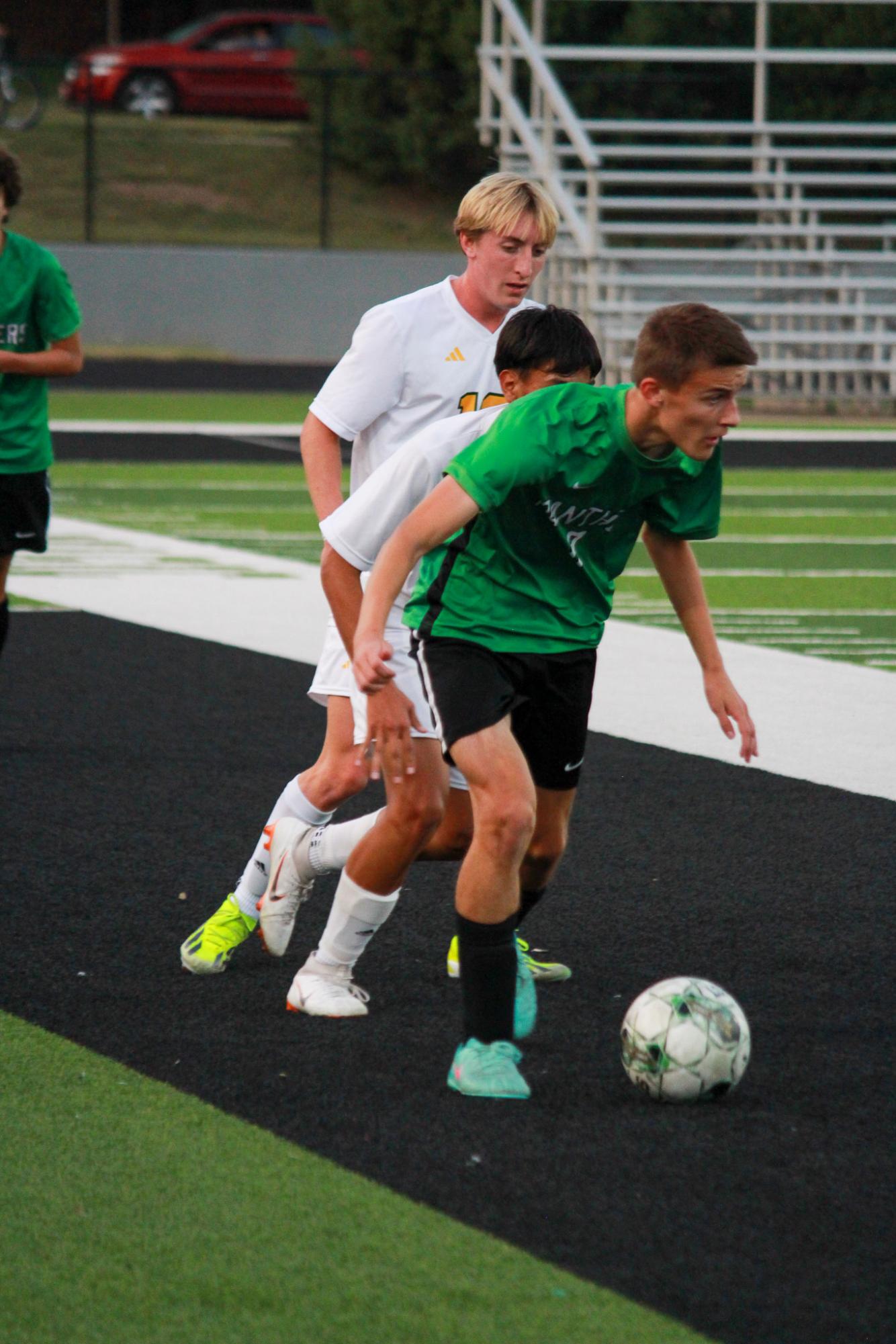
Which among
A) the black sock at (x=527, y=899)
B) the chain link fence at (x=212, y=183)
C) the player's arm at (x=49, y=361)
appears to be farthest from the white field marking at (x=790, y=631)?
the chain link fence at (x=212, y=183)

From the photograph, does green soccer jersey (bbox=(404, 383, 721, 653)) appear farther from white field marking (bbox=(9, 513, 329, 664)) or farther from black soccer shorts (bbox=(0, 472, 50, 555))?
white field marking (bbox=(9, 513, 329, 664))

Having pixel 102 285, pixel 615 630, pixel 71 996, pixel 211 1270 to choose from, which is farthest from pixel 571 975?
pixel 102 285

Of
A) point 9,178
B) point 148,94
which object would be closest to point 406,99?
point 148,94

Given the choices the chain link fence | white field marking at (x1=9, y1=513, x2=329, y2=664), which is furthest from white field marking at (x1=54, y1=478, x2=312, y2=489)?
the chain link fence

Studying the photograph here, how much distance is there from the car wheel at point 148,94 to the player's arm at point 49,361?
98.6 ft

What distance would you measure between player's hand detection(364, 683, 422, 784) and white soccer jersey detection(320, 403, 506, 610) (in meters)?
0.39

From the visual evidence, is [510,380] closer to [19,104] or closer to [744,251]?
[744,251]

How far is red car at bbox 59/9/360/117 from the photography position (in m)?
36.2

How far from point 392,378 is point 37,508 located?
2.86 m

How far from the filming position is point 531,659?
14.1ft

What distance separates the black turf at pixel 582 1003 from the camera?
3570 mm

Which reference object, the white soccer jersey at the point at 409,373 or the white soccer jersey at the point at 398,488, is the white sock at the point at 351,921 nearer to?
the white soccer jersey at the point at 398,488

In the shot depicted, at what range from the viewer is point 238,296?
93.0 feet

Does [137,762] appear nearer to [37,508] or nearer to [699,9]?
[37,508]
